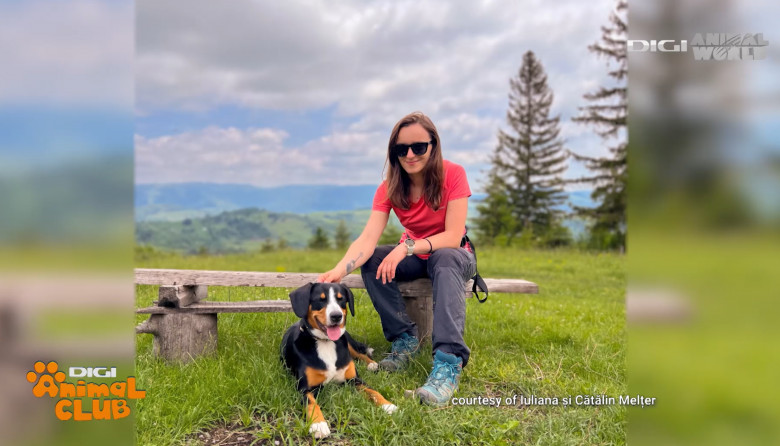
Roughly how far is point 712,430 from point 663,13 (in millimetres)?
881

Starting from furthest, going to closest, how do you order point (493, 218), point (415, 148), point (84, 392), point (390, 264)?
point (493, 218) → point (415, 148) → point (390, 264) → point (84, 392)

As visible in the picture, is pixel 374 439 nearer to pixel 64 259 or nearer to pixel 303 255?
pixel 64 259

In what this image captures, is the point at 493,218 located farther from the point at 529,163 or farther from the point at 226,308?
the point at 226,308

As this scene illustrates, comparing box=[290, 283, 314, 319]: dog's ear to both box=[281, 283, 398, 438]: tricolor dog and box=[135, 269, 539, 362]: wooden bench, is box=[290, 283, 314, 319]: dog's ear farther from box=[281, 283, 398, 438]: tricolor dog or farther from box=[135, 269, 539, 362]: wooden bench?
box=[135, 269, 539, 362]: wooden bench

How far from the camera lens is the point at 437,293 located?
11.9 ft

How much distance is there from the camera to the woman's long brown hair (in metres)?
3.87

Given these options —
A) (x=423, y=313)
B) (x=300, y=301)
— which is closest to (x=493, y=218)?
(x=423, y=313)

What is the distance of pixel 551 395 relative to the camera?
3.59m

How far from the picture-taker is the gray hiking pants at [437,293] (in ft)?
11.7

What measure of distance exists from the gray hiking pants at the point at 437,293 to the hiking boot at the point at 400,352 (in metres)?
0.06

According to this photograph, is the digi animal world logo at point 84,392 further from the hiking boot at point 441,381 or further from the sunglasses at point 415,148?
the sunglasses at point 415,148

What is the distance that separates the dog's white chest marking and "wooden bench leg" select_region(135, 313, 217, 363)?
1.16 m

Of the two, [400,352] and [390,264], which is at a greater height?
[390,264]

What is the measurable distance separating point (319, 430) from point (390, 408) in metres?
0.48
